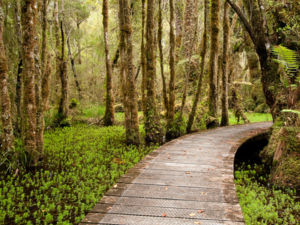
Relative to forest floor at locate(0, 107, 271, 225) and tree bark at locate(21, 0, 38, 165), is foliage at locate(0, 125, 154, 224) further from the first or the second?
tree bark at locate(21, 0, 38, 165)

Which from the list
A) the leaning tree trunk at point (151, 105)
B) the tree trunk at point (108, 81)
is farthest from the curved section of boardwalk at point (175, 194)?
the tree trunk at point (108, 81)

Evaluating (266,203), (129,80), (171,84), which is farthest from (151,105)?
(266,203)

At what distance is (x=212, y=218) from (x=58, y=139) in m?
8.36

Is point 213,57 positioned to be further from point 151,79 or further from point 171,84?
point 151,79

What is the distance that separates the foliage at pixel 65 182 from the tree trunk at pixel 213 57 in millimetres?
4638

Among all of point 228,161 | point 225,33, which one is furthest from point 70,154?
point 225,33

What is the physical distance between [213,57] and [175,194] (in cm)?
905

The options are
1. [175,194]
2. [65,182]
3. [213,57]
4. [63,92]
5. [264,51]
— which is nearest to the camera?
[175,194]

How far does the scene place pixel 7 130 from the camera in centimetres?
705

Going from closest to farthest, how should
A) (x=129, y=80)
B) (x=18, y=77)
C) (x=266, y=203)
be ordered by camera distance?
(x=266, y=203), (x=129, y=80), (x=18, y=77)

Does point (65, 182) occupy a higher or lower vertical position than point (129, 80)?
lower

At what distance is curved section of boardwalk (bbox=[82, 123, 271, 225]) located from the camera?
3463mm

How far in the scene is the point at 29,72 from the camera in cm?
658

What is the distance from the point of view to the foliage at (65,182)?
4660 millimetres
